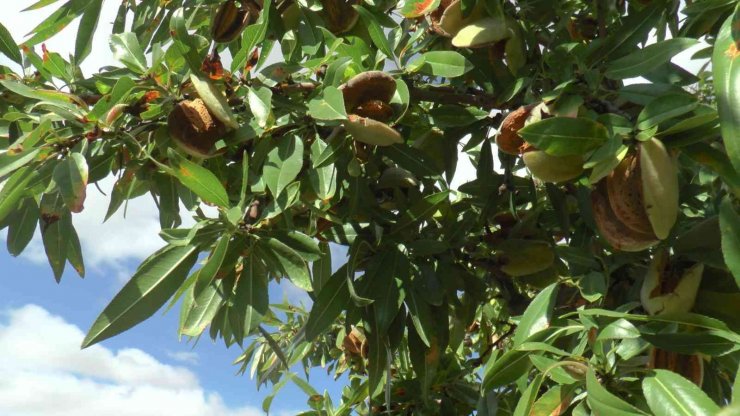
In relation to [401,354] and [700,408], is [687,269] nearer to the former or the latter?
[700,408]

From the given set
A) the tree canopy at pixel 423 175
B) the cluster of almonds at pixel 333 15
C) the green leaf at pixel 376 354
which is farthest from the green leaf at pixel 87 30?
the green leaf at pixel 376 354

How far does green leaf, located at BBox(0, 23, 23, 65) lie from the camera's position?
1.19 meters

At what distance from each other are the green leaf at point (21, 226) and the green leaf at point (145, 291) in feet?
1.05

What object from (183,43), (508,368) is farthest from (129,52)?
(508,368)

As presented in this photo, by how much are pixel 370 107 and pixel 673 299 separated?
19.0 inches

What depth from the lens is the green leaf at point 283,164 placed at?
0.99m

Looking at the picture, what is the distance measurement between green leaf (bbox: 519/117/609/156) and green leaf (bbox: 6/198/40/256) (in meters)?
0.80

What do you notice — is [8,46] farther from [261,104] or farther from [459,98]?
[459,98]

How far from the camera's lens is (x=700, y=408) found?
2.47 feet

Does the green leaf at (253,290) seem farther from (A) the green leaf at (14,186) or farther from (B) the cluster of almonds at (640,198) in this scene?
(B) the cluster of almonds at (640,198)

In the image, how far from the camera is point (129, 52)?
40.6 inches

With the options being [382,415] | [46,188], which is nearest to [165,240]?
[46,188]

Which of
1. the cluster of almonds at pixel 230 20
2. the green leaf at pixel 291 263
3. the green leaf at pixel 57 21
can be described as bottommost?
the green leaf at pixel 291 263

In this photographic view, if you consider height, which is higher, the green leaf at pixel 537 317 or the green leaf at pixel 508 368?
the green leaf at pixel 537 317
